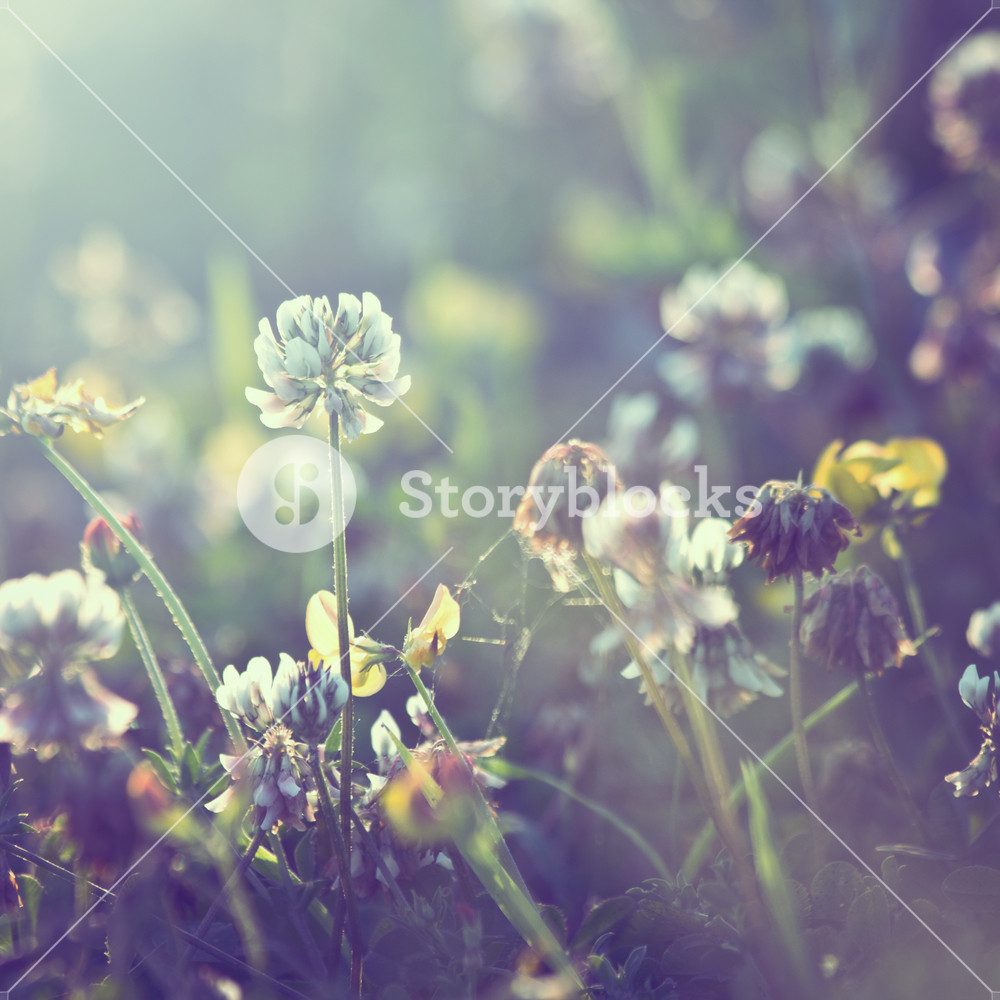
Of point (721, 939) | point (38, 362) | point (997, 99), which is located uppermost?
point (38, 362)

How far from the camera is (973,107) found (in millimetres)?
1420

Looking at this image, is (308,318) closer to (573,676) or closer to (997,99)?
(573,676)

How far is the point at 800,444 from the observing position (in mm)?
1621

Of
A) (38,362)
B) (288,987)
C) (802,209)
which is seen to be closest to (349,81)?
(38,362)

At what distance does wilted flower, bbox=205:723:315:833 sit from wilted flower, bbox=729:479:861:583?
0.36 m

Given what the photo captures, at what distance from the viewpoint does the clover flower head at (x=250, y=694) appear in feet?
2.11

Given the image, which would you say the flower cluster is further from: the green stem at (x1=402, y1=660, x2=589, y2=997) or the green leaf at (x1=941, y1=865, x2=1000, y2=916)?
the green leaf at (x1=941, y1=865, x2=1000, y2=916)

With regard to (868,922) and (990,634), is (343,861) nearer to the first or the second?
(868,922)

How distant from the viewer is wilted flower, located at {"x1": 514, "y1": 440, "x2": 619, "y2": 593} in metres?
0.71

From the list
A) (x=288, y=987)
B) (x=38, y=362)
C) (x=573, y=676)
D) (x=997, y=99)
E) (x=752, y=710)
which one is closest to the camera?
(x=288, y=987)

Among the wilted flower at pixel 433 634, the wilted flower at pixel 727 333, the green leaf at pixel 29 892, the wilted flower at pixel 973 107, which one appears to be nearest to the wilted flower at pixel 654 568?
the wilted flower at pixel 433 634

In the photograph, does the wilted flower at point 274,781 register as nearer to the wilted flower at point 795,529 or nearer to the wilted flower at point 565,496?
the wilted flower at point 565,496

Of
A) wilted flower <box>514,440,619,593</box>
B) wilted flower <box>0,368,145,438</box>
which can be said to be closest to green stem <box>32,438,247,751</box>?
wilted flower <box>0,368,145,438</box>

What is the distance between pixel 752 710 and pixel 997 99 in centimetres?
101
